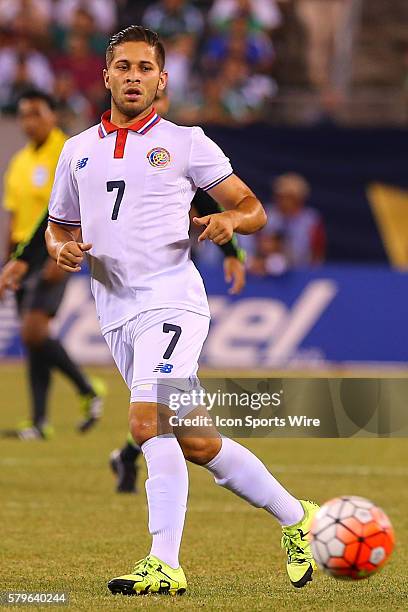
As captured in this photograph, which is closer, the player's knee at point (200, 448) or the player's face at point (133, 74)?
the player's knee at point (200, 448)

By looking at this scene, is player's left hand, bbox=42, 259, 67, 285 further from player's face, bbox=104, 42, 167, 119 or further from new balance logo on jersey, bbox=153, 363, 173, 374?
new balance logo on jersey, bbox=153, 363, 173, 374

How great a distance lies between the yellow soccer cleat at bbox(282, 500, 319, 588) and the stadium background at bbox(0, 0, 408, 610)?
1.79 meters

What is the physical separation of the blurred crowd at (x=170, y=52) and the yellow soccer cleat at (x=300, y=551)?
41.9ft

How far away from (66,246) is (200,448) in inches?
38.0

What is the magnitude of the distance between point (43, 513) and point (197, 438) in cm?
260

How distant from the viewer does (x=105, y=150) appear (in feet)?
18.8

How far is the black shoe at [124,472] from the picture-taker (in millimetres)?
8637

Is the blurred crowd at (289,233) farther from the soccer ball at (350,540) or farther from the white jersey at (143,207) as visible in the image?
the soccer ball at (350,540)

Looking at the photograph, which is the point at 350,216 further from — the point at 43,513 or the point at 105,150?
the point at 105,150

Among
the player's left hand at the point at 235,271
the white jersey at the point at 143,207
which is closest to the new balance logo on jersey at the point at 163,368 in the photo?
the white jersey at the point at 143,207

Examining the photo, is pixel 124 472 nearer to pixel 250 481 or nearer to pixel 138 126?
pixel 250 481

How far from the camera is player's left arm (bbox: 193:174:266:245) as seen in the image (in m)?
5.31

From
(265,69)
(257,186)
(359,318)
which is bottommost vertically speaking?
(359,318)

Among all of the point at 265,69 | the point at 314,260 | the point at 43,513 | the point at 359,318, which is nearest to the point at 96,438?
the point at 43,513
